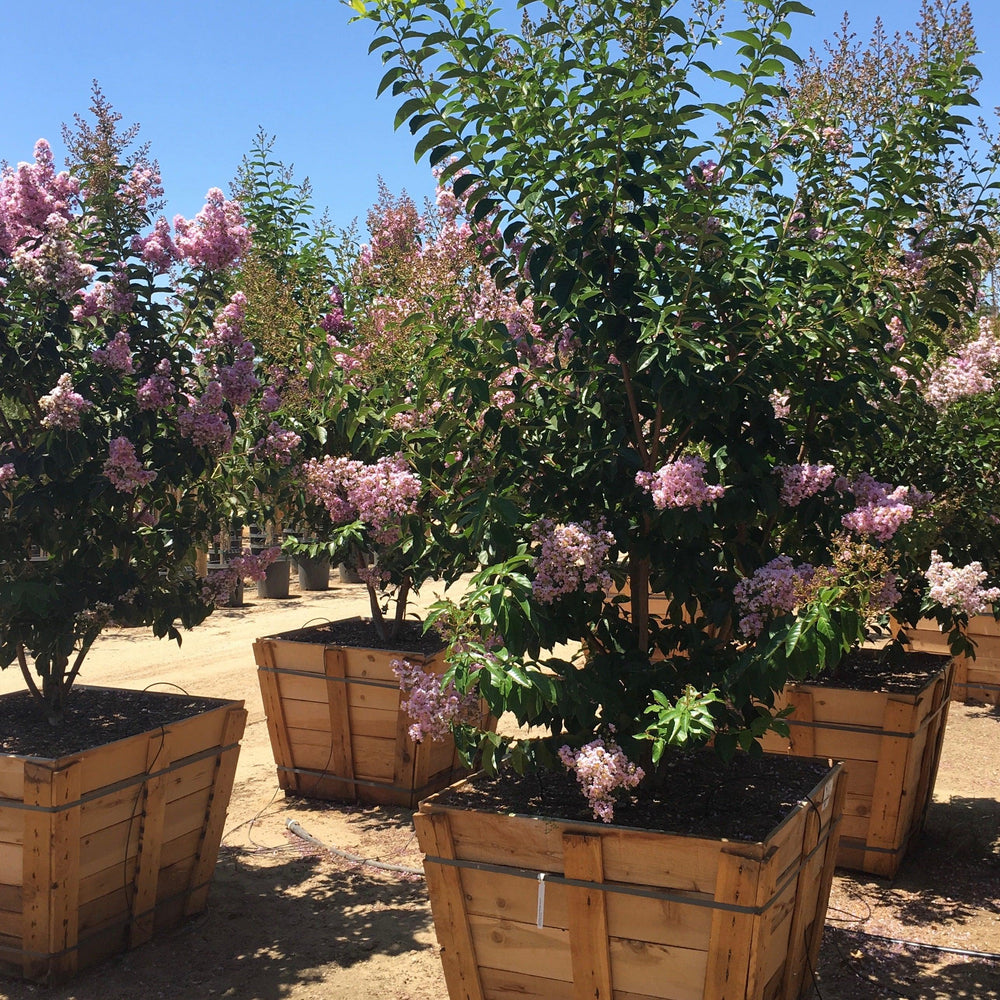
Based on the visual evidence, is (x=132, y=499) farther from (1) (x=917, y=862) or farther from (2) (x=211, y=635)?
(2) (x=211, y=635)

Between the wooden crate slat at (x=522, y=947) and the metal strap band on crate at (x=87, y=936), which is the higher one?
the wooden crate slat at (x=522, y=947)

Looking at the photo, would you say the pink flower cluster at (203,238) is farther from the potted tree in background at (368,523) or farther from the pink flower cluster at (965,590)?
the pink flower cluster at (965,590)

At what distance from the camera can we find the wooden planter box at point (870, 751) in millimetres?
4223

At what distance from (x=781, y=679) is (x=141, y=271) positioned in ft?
9.03

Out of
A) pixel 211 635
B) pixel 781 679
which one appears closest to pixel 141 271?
pixel 781 679

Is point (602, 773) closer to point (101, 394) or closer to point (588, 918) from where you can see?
point (588, 918)

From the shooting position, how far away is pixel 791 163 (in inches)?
128

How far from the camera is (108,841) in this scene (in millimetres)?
3543

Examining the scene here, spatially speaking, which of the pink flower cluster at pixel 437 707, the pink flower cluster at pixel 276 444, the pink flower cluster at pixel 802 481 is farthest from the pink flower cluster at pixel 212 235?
the pink flower cluster at pixel 802 481

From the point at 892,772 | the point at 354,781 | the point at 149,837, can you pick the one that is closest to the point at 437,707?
the point at 149,837

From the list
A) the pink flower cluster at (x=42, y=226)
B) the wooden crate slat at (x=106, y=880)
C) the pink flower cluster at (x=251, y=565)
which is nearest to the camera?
the wooden crate slat at (x=106, y=880)

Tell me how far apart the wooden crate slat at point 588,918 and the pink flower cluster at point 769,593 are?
0.71 meters

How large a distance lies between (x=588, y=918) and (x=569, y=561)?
0.98 metres

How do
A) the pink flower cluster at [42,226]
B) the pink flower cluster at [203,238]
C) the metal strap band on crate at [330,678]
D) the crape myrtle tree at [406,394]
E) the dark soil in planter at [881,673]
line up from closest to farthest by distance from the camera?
the crape myrtle tree at [406,394], the pink flower cluster at [42,226], the pink flower cluster at [203,238], the dark soil in planter at [881,673], the metal strap band on crate at [330,678]
